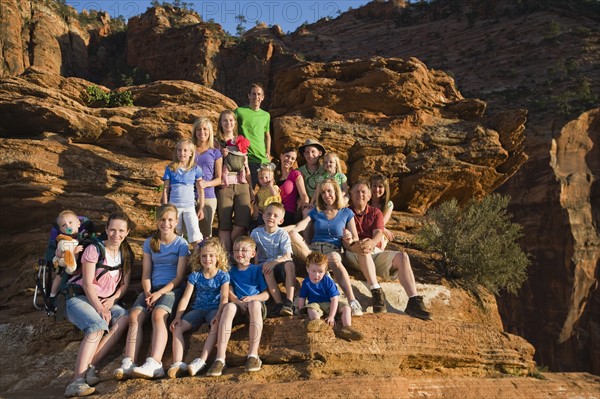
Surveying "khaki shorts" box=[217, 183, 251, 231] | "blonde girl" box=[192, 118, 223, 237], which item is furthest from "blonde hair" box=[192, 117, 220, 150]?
"khaki shorts" box=[217, 183, 251, 231]

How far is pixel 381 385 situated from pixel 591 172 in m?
39.3

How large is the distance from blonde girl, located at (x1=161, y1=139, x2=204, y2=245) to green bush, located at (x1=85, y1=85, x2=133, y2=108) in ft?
19.7

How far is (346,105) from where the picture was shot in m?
12.7

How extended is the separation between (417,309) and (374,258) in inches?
35.3

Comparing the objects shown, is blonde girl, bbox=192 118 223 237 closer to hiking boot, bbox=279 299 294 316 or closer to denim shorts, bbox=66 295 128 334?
denim shorts, bbox=66 295 128 334

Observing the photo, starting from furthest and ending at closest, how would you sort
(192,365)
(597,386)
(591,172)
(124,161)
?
(591,172), (124,161), (597,386), (192,365)

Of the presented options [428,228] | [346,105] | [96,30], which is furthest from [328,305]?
[96,30]

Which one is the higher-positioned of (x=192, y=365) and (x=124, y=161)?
(x=124, y=161)

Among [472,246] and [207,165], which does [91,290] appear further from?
[472,246]

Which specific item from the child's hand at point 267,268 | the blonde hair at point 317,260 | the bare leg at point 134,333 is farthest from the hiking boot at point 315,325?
the bare leg at point 134,333

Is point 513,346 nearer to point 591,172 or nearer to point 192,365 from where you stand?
point 192,365

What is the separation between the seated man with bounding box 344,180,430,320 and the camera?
616 cm

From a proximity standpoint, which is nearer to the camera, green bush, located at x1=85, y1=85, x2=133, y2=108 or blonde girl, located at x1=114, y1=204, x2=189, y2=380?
blonde girl, located at x1=114, y1=204, x2=189, y2=380

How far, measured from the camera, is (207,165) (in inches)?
285
